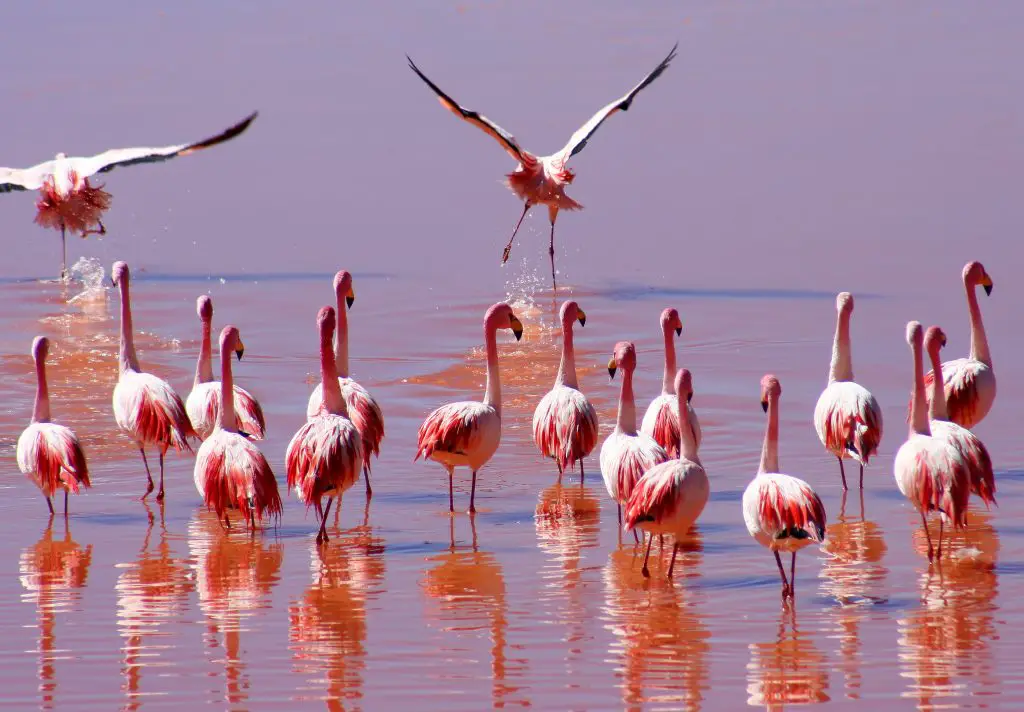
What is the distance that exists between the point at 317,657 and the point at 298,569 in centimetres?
151

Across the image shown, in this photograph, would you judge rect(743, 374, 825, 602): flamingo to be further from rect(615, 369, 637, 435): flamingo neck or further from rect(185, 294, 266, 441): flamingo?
rect(185, 294, 266, 441): flamingo

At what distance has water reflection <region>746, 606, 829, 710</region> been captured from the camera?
610 cm

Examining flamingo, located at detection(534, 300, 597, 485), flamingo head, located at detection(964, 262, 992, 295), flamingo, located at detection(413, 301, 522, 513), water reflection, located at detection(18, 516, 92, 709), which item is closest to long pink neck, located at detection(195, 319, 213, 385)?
water reflection, located at detection(18, 516, 92, 709)

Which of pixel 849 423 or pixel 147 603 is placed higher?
pixel 849 423

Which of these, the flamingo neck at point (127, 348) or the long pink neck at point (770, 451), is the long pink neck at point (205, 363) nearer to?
the flamingo neck at point (127, 348)

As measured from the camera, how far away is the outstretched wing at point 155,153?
1078 cm

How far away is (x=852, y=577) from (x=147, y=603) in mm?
3430

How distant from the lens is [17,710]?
601 centimetres

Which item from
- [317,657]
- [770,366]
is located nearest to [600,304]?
[770,366]

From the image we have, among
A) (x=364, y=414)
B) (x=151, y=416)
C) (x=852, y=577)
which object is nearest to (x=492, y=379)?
(x=364, y=414)

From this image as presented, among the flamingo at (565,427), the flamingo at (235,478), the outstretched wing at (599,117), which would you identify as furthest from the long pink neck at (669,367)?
the outstretched wing at (599,117)

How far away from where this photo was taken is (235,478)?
27.7 feet

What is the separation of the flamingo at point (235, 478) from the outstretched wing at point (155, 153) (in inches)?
106

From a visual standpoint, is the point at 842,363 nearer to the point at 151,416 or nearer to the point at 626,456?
the point at 626,456
